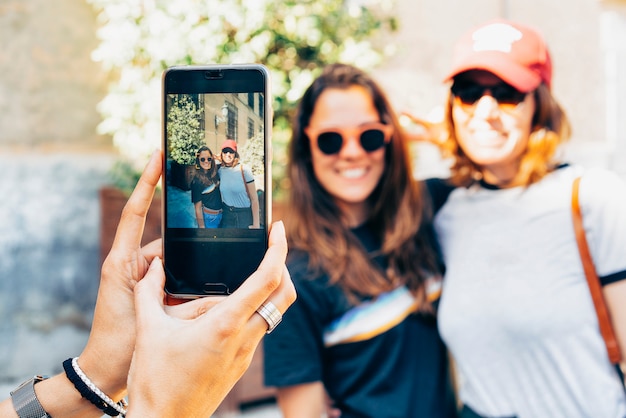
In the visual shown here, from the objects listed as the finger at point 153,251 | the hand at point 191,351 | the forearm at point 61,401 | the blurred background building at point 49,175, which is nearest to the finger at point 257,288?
the hand at point 191,351

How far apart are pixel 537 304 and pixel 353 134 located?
0.81 meters

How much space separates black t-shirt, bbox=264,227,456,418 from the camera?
1832 mm

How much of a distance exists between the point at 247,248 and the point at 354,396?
0.91 meters

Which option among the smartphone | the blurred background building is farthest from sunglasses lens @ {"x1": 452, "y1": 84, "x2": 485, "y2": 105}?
the blurred background building

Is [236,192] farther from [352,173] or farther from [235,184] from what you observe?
[352,173]

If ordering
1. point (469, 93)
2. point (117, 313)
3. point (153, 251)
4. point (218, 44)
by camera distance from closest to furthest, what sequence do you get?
point (117, 313), point (153, 251), point (469, 93), point (218, 44)

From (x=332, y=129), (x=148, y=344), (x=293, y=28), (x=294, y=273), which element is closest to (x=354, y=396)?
(x=294, y=273)

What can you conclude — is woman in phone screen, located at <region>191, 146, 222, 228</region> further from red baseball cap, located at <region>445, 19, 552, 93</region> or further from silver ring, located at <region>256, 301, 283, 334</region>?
red baseball cap, located at <region>445, 19, 552, 93</region>

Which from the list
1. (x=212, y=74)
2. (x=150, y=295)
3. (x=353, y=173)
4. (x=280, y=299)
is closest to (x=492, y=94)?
(x=353, y=173)

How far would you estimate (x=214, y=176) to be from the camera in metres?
1.14

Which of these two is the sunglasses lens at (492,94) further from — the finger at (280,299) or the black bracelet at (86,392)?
the black bracelet at (86,392)

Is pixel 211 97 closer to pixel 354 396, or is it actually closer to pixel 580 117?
pixel 354 396

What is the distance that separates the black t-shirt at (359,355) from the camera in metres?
1.83

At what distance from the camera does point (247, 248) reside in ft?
3.81
